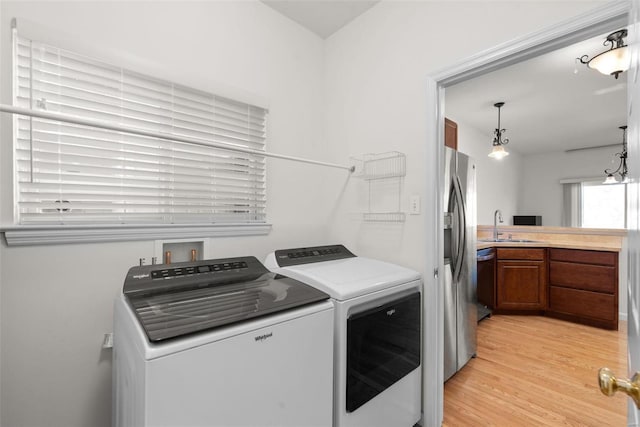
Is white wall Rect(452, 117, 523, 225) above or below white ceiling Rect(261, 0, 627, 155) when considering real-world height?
below

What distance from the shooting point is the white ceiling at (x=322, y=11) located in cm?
199

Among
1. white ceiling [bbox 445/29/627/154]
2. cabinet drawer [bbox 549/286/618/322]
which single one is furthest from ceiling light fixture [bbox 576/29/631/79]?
cabinet drawer [bbox 549/286/618/322]

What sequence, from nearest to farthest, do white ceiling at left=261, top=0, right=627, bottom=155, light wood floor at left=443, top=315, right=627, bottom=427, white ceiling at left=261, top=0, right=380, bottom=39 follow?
light wood floor at left=443, top=315, right=627, bottom=427 < white ceiling at left=261, top=0, right=380, bottom=39 < white ceiling at left=261, top=0, right=627, bottom=155

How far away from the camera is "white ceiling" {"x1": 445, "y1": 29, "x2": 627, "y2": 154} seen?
2771 mm

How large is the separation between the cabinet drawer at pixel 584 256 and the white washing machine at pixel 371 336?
3.02 metres

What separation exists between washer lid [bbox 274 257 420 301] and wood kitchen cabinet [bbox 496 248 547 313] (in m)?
2.70

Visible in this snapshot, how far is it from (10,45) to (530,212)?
785 cm

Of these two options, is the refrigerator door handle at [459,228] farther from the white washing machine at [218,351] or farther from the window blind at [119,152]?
the window blind at [119,152]

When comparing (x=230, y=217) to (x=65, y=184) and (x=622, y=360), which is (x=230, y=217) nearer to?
(x=65, y=184)

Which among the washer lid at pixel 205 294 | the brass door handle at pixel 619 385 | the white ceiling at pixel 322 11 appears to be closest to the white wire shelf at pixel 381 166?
the washer lid at pixel 205 294

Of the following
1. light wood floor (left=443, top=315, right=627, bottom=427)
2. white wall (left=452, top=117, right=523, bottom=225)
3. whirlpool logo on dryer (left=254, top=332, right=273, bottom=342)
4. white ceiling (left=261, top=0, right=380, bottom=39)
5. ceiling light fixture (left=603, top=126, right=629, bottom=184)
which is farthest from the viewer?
ceiling light fixture (left=603, top=126, right=629, bottom=184)

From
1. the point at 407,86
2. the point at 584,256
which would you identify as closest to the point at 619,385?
the point at 407,86

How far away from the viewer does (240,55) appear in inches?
74.4

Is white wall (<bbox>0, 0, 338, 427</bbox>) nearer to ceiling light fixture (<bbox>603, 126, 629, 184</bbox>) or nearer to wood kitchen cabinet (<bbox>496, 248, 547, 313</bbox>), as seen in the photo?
wood kitchen cabinet (<bbox>496, 248, 547, 313</bbox>)
